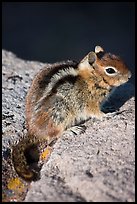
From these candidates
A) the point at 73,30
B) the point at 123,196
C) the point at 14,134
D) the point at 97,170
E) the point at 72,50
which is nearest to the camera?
the point at 123,196

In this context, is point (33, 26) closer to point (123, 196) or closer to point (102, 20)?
point (102, 20)

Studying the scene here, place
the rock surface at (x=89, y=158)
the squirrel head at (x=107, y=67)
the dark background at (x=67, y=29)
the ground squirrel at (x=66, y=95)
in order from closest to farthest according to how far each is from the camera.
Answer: the rock surface at (x=89, y=158) → the ground squirrel at (x=66, y=95) → the squirrel head at (x=107, y=67) → the dark background at (x=67, y=29)

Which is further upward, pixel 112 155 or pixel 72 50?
pixel 112 155

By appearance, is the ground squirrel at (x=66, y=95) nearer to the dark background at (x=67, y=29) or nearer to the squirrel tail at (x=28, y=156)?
the squirrel tail at (x=28, y=156)

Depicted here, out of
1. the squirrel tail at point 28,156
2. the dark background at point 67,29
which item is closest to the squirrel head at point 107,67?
the squirrel tail at point 28,156

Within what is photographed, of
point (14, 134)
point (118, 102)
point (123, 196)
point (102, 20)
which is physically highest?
point (123, 196)

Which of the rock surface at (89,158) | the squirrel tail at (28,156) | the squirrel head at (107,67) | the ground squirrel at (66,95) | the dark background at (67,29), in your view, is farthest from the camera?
the dark background at (67,29)

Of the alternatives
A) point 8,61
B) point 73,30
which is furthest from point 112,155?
point 73,30

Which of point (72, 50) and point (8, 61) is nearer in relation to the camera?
point (8, 61)
